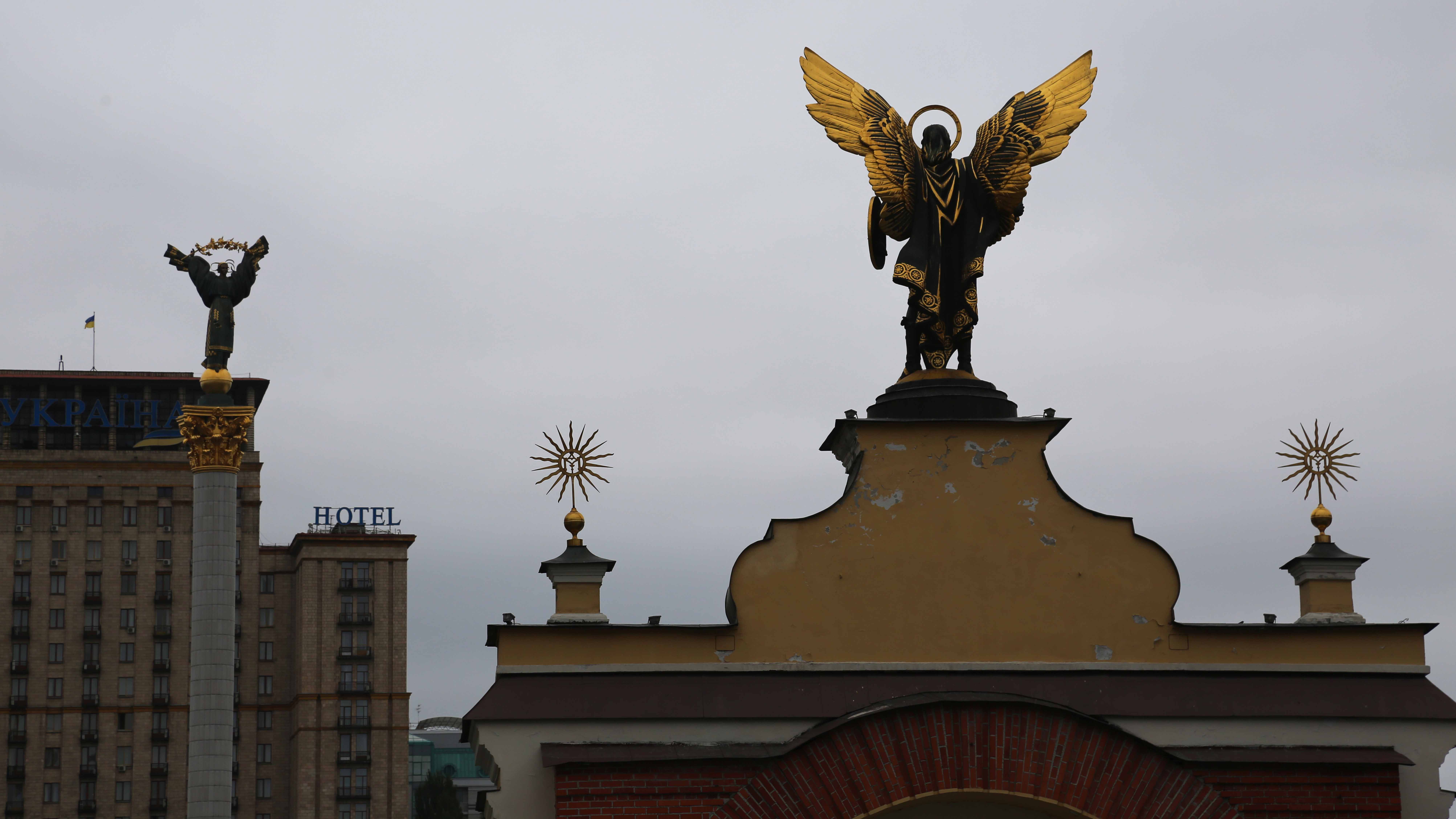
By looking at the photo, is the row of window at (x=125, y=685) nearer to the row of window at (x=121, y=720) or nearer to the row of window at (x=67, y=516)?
the row of window at (x=121, y=720)

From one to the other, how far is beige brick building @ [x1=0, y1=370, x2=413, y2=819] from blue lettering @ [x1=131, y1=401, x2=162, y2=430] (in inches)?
57.4

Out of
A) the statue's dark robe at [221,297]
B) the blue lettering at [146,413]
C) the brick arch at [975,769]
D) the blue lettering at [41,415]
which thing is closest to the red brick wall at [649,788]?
the brick arch at [975,769]

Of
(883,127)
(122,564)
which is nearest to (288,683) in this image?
(122,564)

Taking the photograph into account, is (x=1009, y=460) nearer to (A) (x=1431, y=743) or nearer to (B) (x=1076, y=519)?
(B) (x=1076, y=519)

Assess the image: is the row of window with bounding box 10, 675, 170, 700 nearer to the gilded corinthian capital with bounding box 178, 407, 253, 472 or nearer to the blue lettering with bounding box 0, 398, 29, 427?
the blue lettering with bounding box 0, 398, 29, 427

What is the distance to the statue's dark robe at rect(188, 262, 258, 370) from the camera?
26.9 metres

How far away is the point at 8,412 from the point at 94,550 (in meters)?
10.3

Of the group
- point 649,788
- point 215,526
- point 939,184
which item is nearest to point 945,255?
point 939,184

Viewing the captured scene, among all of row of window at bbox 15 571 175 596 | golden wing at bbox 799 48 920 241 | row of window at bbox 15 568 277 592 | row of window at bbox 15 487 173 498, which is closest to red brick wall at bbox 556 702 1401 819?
golden wing at bbox 799 48 920 241

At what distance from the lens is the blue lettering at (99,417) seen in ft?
361

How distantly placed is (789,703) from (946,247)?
5785 mm

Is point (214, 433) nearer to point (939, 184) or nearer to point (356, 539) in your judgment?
point (939, 184)

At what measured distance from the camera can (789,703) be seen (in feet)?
61.6

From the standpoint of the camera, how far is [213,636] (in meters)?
26.8
